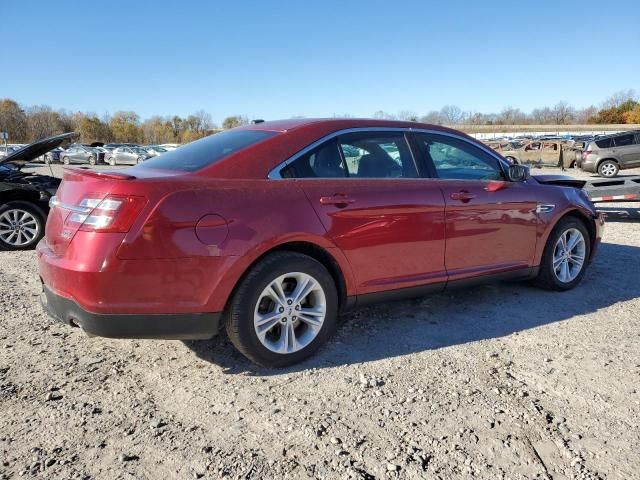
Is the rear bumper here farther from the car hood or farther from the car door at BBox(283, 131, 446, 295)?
the car hood

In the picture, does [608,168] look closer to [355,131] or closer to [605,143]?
[605,143]

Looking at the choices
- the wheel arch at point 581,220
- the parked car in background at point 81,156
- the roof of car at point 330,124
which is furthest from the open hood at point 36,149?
the parked car in background at point 81,156

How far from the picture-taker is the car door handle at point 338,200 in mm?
3205

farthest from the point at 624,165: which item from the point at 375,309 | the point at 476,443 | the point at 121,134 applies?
the point at 121,134

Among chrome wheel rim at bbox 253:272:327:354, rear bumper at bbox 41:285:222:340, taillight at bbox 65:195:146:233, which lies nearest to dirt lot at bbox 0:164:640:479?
chrome wheel rim at bbox 253:272:327:354

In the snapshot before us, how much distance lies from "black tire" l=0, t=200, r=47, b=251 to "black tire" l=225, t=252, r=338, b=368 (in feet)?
17.1

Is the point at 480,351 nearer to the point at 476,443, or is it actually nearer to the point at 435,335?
the point at 435,335

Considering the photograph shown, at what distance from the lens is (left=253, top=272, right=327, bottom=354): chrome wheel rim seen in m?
3.05

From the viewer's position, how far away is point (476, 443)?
7.83ft

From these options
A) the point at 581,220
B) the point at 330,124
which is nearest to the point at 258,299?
the point at 330,124

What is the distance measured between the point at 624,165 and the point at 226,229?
2048 cm

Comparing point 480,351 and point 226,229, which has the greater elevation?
point 226,229

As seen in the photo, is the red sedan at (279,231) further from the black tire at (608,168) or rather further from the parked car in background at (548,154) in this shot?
the parked car in background at (548,154)

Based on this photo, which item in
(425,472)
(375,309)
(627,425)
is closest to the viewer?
(425,472)
